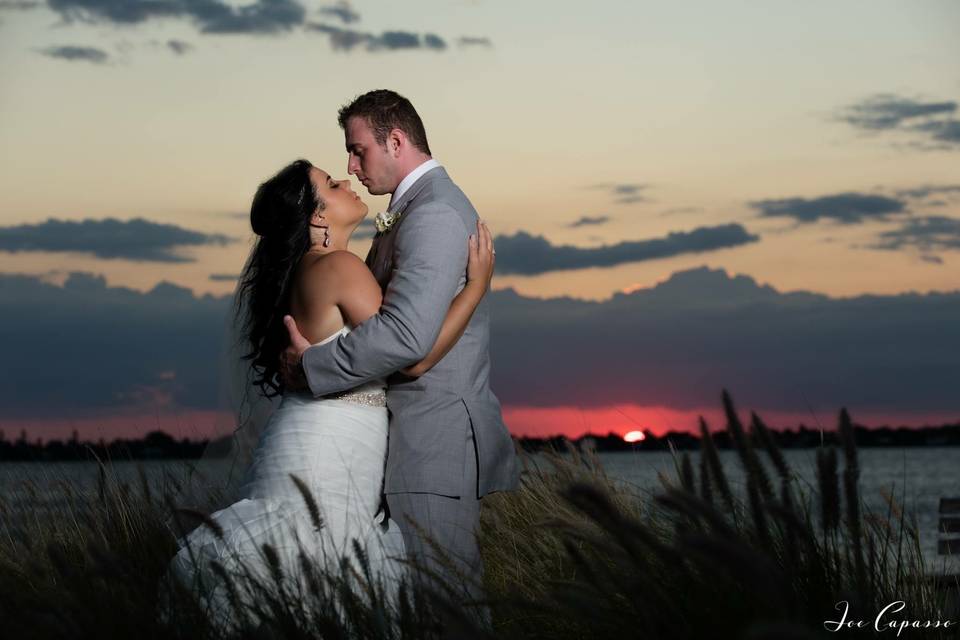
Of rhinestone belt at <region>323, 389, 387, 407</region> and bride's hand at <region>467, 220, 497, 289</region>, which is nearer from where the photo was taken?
bride's hand at <region>467, 220, 497, 289</region>

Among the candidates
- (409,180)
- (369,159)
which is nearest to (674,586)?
(409,180)

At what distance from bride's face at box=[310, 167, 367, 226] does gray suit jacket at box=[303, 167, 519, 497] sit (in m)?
0.26

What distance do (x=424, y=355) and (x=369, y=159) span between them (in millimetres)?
1016

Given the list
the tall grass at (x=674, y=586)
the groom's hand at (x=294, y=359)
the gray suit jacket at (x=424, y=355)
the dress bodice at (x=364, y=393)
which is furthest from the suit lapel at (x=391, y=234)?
the tall grass at (x=674, y=586)

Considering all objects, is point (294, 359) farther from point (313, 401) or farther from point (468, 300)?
point (468, 300)

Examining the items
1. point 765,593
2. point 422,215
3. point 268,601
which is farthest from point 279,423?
point 765,593

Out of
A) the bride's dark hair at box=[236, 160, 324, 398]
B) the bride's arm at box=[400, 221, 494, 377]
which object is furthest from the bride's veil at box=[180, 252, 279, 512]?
the bride's arm at box=[400, 221, 494, 377]

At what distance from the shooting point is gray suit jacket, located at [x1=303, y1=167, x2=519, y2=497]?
446 centimetres

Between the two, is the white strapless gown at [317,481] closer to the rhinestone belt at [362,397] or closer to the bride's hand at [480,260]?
the rhinestone belt at [362,397]

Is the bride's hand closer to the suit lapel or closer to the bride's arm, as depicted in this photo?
the bride's arm

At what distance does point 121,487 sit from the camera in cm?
661

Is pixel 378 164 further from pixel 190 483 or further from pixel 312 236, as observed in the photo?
pixel 190 483

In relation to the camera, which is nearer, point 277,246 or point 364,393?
point 364,393

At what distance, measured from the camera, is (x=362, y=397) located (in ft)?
15.9
